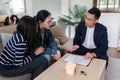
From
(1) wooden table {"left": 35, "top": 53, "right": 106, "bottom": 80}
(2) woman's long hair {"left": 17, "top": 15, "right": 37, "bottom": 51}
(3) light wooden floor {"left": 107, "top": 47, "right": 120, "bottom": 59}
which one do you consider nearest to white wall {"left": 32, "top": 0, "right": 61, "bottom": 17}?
(3) light wooden floor {"left": 107, "top": 47, "right": 120, "bottom": 59}

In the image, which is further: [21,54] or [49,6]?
[49,6]

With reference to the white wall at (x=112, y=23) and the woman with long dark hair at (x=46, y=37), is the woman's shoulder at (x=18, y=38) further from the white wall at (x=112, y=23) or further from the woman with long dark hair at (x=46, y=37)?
the white wall at (x=112, y=23)

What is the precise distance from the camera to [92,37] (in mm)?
2150

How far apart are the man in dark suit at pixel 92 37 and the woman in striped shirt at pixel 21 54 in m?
0.66

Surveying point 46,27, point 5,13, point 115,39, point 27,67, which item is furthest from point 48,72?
point 115,39

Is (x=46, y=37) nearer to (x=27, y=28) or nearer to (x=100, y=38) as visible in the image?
(x=27, y=28)

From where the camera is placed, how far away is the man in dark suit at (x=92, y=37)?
2025 millimetres

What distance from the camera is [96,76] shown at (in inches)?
55.1

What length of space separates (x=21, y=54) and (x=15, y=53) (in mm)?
59

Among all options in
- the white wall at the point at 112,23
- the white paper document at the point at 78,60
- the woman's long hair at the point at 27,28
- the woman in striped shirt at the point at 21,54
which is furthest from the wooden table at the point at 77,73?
the white wall at the point at 112,23

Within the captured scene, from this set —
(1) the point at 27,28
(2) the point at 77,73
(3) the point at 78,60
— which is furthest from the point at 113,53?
(1) the point at 27,28

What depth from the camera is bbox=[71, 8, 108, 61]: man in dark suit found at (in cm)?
203

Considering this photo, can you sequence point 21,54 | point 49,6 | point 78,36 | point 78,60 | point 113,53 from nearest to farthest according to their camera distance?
point 21,54
point 78,60
point 78,36
point 113,53
point 49,6

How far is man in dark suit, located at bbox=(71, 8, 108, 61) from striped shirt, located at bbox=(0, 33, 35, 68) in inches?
30.1
